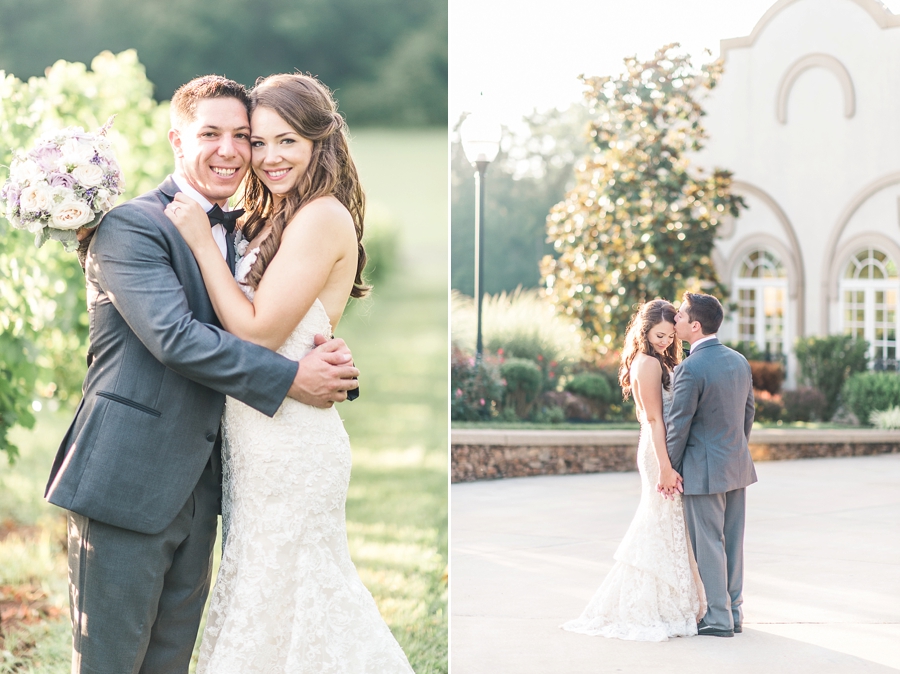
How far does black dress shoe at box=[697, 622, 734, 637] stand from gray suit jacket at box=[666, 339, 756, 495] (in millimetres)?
722

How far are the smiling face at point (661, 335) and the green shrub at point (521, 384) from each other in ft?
21.4

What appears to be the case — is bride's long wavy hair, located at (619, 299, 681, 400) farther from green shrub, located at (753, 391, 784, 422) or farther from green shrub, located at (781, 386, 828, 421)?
green shrub, located at (781, 386, 828, 421)

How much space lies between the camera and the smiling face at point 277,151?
3.33 m

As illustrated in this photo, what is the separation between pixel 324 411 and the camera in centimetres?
336

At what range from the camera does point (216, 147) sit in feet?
10.8

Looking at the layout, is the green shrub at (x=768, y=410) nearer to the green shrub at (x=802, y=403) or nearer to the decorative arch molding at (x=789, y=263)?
the green shrub at (x=802, y=403)

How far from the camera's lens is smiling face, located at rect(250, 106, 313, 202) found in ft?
10.9

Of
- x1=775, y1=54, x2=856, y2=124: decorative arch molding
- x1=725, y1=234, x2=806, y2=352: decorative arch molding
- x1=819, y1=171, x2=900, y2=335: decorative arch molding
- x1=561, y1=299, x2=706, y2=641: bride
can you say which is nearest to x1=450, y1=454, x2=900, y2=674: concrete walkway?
x1=561, y1=299, x2=706, y2=641: bride

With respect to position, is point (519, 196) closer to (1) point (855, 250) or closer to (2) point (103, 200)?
(1) point (855, 250)

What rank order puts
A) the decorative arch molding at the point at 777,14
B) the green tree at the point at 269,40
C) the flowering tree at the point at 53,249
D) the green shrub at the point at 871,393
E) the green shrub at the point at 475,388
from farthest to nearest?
1. the green tree at the point at 269,40
2. the decorative arch molding at the point at 777,14
3. the green shrub at the point at 871,393
4. the green shrub at the point at 475,388
5. the flowering tree at the point at 53,249

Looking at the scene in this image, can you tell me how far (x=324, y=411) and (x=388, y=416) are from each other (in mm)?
7771

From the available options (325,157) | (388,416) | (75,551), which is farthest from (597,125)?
(75,551)

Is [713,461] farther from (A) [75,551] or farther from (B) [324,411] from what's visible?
(A) [75,551]

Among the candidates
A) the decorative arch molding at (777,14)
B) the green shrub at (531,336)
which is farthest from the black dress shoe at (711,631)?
the decorative arch molding at (777,14)
